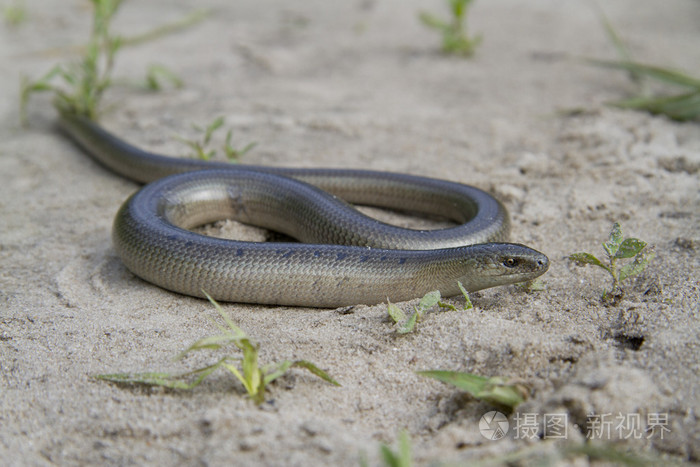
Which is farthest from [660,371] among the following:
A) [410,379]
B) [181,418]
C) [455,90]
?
[455,90]

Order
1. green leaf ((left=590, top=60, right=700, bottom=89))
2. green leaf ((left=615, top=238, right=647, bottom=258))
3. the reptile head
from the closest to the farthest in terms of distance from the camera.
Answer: green leaf ((left=615, top=238, right=647, bottom=258)) < the reptile head < green leaf ((left=590, top=60, right=700, bottom=89))

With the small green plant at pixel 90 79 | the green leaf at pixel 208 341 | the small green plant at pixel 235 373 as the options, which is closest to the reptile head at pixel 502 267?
the small green plant at pixel 235 373

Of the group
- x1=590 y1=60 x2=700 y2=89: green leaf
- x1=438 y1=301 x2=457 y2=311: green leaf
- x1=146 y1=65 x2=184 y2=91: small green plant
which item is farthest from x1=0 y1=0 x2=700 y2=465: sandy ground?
x1=590 y1=60 x2=700 y2=89: green leaf

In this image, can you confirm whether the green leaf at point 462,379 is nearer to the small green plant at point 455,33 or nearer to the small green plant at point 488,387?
the small green plant at point 488,387

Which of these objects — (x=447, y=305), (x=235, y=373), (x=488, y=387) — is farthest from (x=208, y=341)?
(x=447, y=305)

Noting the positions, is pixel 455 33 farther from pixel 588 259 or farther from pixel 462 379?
pixel 462 379

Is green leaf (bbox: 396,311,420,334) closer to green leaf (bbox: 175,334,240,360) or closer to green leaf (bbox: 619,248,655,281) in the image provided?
green leaf (bbox: 175,334,240,360)
